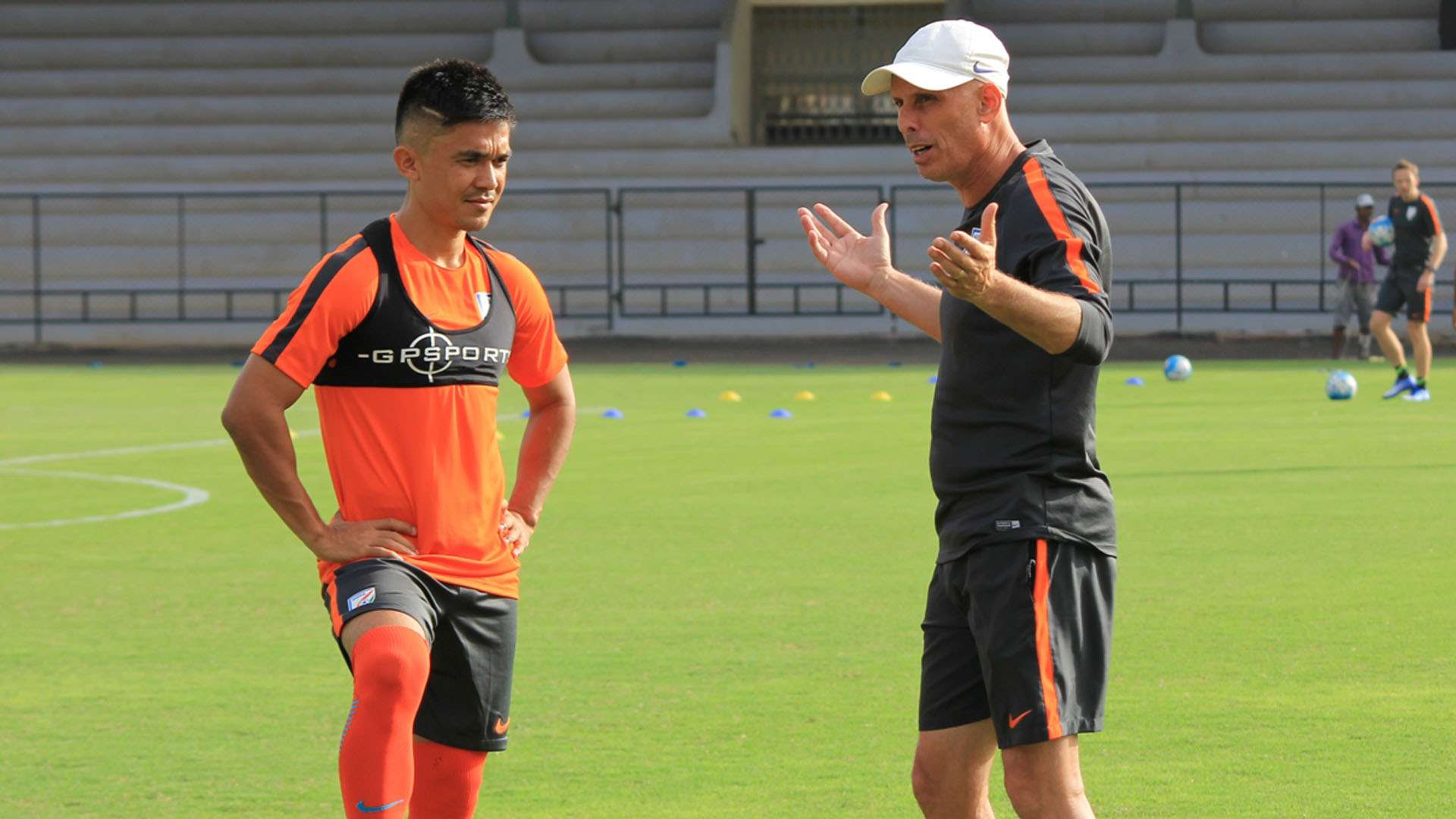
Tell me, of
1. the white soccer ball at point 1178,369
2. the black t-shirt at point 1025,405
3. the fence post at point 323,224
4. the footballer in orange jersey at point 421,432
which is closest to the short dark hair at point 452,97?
the footballer in orange jersey at point 421,432

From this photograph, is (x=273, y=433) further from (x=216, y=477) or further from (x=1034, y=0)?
(x=1034, y=0)

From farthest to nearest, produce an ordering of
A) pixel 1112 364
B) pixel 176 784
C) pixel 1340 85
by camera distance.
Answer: pixel 1340 85 < pixel 1112 364 < pixel 176 784

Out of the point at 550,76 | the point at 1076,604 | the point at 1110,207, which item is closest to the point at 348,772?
the point at 1076,604

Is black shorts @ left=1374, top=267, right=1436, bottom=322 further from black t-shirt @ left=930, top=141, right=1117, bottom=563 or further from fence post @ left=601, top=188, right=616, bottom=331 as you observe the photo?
black t-shirt @ left=930, top=141, right=1117, bottom=563

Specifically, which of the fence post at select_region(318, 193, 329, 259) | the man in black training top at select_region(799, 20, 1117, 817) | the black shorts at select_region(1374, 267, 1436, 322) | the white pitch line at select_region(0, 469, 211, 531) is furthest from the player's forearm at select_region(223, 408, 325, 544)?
the fence post at select_region(318, 193, 329, 259)

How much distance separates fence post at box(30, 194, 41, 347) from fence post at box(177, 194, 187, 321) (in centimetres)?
211

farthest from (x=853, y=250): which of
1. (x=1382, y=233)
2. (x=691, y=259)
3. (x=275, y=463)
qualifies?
(x=691, y=259)

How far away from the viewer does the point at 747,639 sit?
8273 millimetres

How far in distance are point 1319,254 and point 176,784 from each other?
29964 millimetres

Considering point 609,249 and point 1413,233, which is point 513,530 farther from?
point 609,249

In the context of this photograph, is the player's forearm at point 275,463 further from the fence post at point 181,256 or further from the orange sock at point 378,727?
the fence post at point 181,256

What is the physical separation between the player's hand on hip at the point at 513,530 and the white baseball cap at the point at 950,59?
139cm

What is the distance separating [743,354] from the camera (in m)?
29.7

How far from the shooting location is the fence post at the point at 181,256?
3300 cm
